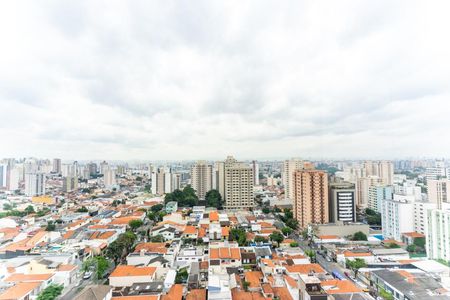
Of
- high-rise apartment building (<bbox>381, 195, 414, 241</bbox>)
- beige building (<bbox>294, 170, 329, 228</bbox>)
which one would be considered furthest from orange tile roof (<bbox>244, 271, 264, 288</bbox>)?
high-rise apartment building (<bbox>381, 195, 414, 241</bbox>)

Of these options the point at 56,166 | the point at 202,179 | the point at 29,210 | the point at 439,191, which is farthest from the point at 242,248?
the point at 56,166

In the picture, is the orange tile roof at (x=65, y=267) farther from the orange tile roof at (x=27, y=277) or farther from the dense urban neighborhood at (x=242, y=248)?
the orange tile roof at (x=27, y=277)

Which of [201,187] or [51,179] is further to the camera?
[51,179]

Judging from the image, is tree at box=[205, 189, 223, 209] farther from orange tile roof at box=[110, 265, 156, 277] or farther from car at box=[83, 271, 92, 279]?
orange tile roof at box=[110, 265, 156, 277]

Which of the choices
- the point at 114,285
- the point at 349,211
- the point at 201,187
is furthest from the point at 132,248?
the point at 201,187

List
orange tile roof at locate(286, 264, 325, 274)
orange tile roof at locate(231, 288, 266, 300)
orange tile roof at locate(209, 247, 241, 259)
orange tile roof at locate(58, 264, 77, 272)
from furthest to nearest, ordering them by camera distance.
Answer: orange tile roof at locate(209, 247, 241, 259) → orange tile roof at locate(58, 264, 77, 272) → orange tile roof at locate(286, 264, 325, 274) → orange tile roof at locate(231, 288, 266, 300)

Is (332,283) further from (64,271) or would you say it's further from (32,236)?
(32,236)

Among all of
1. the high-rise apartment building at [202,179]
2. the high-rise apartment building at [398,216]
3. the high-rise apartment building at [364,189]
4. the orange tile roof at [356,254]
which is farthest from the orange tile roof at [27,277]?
the high-rise apartment building at [364,189]
